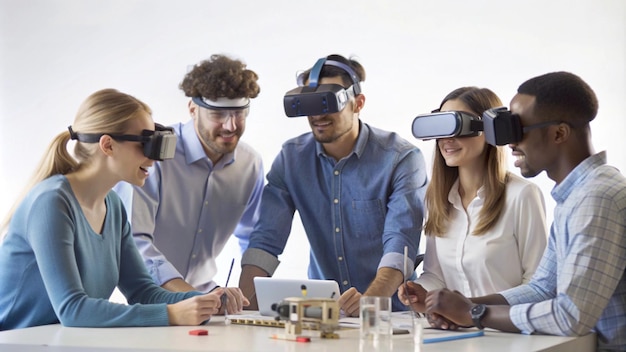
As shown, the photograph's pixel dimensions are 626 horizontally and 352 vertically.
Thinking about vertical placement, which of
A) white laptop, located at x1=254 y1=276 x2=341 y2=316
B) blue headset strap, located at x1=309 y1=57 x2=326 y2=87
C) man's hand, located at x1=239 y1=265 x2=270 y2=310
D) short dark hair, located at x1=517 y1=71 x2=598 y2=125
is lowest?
man's hand, located at x1=239 y1=265 x2=270 y2=310

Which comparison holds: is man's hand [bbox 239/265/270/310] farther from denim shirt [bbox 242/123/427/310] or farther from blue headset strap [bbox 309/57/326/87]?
blue headset strap [bbox 309/57/326/87]

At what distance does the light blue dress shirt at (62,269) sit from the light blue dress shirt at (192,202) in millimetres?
772

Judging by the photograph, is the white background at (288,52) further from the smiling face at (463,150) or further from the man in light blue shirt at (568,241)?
the man in light blue shirt at (568,241)

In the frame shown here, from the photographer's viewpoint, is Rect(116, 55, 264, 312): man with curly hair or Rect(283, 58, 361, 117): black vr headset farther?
Rect(116, 55, 264, 312): man with curly hair

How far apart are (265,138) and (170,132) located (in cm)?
226


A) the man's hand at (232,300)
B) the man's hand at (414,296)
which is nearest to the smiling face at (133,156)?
the man's hand at (232,300)

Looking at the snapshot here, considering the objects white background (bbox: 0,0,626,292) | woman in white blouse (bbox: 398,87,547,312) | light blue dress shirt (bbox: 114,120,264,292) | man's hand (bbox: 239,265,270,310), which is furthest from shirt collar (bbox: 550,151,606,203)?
white background (bbox: 0,0,626,292)

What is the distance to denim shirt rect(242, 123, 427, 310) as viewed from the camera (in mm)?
3742

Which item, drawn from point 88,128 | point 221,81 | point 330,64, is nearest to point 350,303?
point 88,128

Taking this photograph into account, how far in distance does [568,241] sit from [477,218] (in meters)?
0.85

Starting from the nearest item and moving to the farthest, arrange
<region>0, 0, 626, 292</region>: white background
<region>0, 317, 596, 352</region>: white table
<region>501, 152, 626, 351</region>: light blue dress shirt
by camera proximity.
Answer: <region>0, 317, 596, 352</region>: white table < <region>501, 152, 626, 351</region>: light blue dress shirt < <region>0, 0, 626, 292</region>: white background

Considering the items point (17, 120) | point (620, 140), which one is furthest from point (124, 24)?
point (620, 140)

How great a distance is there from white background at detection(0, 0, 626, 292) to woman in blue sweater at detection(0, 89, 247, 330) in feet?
7.27

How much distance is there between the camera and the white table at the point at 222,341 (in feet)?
7.07
